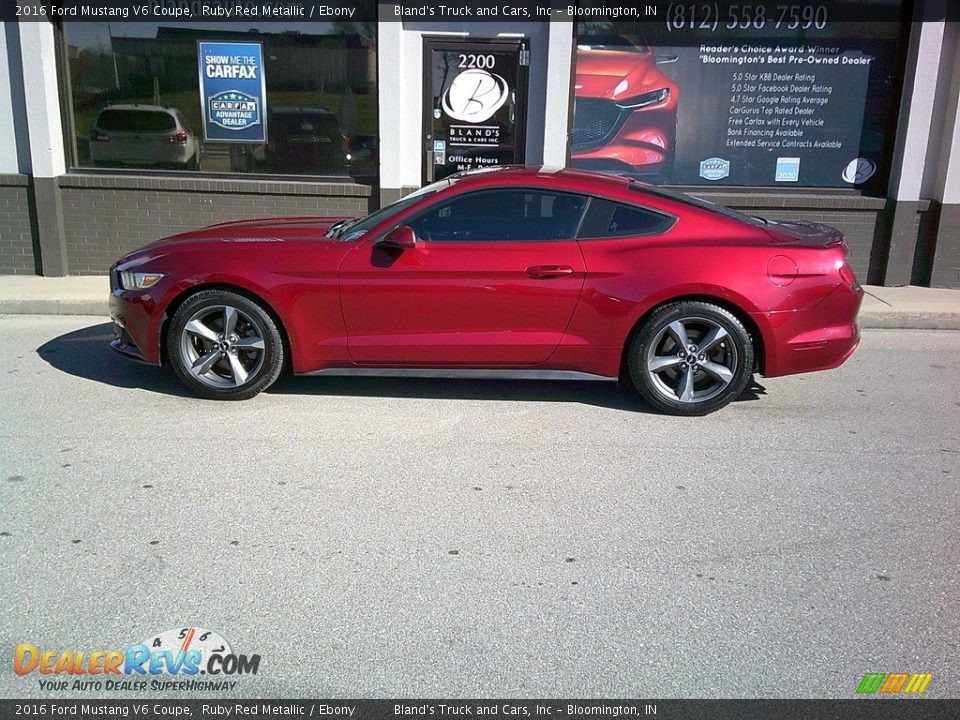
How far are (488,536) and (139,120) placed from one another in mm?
8099

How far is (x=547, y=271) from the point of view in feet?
18.5

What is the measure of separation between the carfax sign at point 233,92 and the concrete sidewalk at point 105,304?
2252 millimetres

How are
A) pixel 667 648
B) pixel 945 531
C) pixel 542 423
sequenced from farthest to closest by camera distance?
pixel 542 423 → pixel 945 531 → pixel 667 648

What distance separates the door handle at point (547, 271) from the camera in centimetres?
563

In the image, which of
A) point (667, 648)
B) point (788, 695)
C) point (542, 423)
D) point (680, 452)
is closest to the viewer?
point (788, 695)

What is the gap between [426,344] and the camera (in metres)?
5.73

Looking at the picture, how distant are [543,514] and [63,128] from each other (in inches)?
328

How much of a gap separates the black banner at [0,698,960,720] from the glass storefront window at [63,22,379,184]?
7762 mm

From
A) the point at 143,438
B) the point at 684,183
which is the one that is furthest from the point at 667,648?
the point at 684,183

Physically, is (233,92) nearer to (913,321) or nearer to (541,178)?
(541,178)

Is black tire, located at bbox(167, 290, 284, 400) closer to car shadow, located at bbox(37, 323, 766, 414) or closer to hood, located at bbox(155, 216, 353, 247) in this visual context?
car shadow, located at bbox(37, 323, 766, 414)

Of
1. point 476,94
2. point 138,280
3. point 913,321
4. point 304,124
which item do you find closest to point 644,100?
point 476,94

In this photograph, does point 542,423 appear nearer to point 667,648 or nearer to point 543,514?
point 543,514

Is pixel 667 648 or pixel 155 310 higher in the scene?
pixel 155 310
